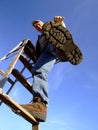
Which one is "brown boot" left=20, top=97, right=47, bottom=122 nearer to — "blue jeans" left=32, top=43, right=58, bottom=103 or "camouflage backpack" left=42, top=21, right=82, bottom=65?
"blue jeans" left=32, top=43, right=58, bottom=103

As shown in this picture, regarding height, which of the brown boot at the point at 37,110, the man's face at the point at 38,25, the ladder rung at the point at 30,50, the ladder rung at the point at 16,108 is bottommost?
the ladder rung at the point at 16,108

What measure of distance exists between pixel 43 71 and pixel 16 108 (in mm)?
1084

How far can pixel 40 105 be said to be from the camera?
4.17 meters

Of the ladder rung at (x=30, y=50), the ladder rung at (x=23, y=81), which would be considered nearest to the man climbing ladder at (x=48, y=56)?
the ladder rung at (x=30, y=50)

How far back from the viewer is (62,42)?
4820mm

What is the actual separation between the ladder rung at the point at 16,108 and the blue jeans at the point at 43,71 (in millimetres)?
474

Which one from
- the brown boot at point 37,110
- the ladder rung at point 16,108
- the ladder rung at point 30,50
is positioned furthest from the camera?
the ladder rung at point 30,50

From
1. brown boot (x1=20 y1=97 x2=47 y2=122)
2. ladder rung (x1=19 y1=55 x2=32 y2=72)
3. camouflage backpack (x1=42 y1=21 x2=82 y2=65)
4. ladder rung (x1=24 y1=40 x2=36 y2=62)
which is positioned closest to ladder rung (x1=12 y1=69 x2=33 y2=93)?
ladder rung (x1=19 y1=55 x2=32 y2=72)

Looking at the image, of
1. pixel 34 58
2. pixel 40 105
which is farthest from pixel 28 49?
pixel 40 105

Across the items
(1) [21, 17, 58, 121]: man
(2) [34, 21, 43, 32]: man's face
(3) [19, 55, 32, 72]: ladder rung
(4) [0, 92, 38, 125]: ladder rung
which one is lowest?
(4) [0, 92, 38, 125]: ladder rung

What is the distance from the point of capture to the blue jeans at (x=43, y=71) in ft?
14.3

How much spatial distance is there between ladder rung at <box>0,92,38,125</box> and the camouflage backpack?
1547mm

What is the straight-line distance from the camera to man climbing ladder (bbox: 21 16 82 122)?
13.7ft

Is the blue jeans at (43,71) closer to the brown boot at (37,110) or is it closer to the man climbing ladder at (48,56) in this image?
the man climbing ladder at (48,56)
